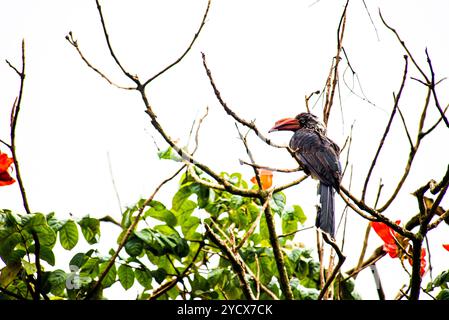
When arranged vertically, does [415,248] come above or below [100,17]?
below

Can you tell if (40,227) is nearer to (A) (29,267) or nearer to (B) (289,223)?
(A) (29,267)

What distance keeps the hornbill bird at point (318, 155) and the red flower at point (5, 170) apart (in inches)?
52.1

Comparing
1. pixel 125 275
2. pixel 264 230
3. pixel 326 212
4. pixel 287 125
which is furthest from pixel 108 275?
pixel 287 125

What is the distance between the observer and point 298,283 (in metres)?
3.01

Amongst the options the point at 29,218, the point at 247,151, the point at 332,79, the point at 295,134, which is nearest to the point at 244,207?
the point at 247,151

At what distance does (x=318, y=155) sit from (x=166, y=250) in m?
1.31

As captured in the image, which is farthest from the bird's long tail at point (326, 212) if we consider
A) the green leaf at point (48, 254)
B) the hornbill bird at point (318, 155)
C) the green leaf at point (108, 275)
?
the green leaf at point (48, 254)

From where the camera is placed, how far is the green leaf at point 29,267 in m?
2.78

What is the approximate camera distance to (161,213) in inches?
122

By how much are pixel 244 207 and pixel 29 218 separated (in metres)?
0.99

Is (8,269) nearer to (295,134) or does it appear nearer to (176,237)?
(176,237)

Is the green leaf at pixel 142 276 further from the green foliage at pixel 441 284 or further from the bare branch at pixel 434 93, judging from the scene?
the bare branch at pixel 434 93

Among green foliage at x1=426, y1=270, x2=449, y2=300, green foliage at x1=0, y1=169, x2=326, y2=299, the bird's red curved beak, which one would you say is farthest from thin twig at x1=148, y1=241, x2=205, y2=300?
the bird's red curved beak
